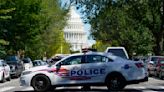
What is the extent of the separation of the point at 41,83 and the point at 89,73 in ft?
6.82

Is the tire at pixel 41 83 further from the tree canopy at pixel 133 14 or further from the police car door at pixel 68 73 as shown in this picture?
the tree canopy at pixel 133 14

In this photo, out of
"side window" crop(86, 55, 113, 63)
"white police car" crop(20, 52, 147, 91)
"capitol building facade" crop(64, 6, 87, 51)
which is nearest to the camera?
"white police car" crop(20, 52, 147, 91)

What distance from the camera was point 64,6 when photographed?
8231cm

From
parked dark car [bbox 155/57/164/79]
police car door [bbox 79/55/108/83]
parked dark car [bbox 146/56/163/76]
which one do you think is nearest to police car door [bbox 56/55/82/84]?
police car door [bbox 79/55/108/83]

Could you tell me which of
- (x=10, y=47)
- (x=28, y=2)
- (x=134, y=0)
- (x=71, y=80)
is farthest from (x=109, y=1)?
(x=71, y=80)

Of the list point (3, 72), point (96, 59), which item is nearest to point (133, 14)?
point (3, 72)

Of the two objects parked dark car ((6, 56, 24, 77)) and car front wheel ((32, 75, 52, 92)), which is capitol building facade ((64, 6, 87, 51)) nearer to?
parked dark car ((6, 56, 24, 77))

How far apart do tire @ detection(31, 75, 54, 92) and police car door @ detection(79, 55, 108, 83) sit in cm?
160

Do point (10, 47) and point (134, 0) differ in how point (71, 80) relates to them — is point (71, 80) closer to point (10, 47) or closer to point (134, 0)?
point (134, 0)

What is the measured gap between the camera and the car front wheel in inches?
864

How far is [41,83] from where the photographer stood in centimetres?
2205

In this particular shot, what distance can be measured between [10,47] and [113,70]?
1357 inches

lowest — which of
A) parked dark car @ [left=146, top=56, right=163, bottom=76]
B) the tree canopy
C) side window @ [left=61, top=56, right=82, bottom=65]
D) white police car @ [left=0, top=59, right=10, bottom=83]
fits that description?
parked dark car @ [left=146, top=56, right=163, bottom=76]

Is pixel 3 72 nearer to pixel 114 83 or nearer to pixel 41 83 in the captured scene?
pixel 41 83
